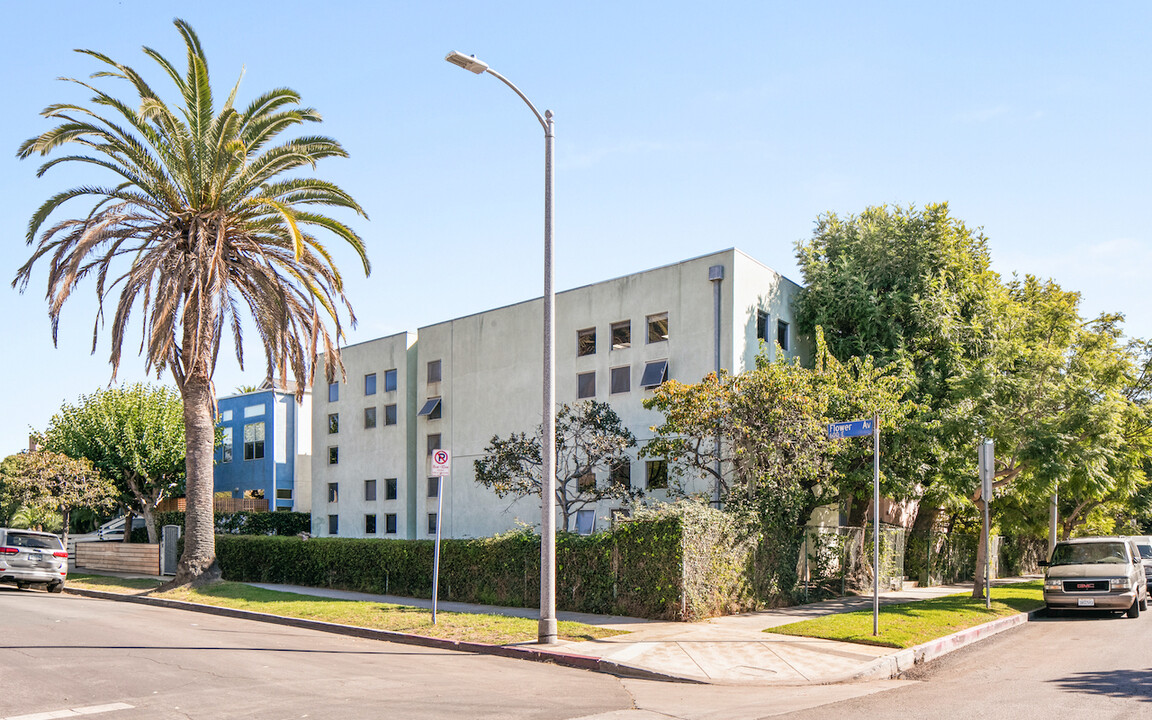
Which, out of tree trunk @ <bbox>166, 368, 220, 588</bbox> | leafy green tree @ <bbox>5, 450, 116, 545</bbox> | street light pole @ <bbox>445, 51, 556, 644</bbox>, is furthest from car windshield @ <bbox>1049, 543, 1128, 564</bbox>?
leafy green tree @ <bbox>5, 450, 116, 545</bbox>

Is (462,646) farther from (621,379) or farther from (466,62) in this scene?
(621,379)

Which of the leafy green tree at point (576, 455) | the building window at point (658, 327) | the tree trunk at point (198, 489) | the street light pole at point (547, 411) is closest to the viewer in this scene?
the street light pole at point (547, 411)

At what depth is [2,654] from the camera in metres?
12.6

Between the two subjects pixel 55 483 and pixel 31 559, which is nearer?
pixel 31 559

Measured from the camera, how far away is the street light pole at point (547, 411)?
14320 mm


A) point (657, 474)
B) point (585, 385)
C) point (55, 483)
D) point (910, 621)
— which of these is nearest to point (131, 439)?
point (55, 483)

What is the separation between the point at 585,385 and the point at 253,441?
25955 millimetres

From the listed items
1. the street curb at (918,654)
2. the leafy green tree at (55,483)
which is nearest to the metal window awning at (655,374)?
the street curb at (918,654)

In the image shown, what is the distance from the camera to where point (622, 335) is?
30609mm

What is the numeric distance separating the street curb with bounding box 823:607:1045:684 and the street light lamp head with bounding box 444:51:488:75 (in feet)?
33.1

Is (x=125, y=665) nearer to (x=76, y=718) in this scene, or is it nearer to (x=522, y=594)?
(x=76, y=718)

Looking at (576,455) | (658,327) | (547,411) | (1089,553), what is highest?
(658,327)

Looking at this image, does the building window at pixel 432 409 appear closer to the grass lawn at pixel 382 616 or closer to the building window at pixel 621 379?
the building window at pixel 621 379

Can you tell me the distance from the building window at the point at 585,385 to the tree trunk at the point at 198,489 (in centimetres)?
1179
